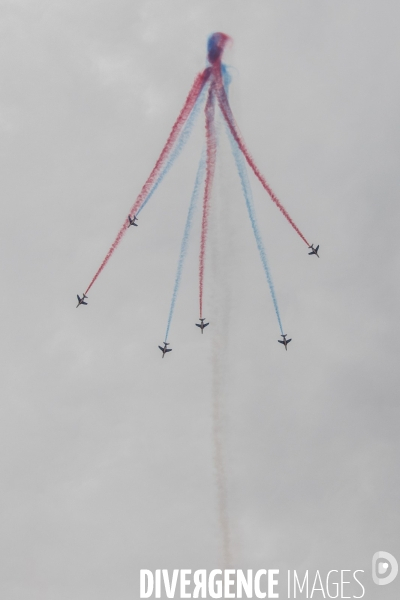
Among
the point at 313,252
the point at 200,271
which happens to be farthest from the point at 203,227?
the point at 313,252

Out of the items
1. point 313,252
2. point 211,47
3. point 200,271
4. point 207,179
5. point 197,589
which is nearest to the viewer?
point 211,47

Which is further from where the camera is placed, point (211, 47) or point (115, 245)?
point (115, 245)

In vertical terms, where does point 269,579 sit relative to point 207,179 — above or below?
below

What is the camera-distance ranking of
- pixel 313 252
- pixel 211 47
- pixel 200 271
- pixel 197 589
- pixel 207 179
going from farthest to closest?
pixel 313 252 → pixel 197 589 → pixel 200 271 → pixel 207 179 → pixel 211 47

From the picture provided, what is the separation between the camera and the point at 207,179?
2500 inches

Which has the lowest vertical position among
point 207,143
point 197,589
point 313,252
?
point 197,589

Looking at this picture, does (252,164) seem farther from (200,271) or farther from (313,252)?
(313,252)

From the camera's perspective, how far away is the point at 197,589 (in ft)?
259

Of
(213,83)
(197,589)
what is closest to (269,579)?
(197,589)

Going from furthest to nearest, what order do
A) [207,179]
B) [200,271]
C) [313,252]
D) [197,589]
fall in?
1. [313,252]
2. [197,589]
3. [200,271]
4. [207,179]

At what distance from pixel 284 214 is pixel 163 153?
9658mm

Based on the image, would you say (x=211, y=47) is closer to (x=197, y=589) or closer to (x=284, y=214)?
(x=284, y=214)

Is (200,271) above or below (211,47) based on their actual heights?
below

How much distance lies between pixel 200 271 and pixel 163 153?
33.2 feet
